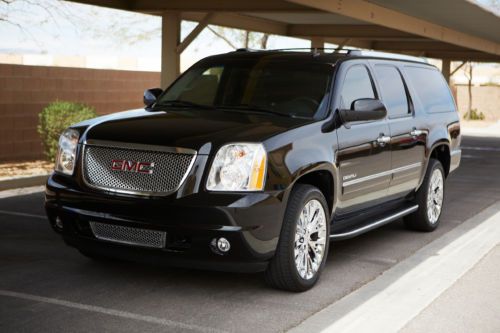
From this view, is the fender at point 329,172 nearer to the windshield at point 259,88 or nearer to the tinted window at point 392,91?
the windshield at point 259,88

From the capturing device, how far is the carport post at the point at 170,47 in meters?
14.9

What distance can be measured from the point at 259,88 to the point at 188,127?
4.09 feet

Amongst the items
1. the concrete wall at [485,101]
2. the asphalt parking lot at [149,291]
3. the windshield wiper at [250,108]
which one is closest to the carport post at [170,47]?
the asphalt parking lot at [149,291]

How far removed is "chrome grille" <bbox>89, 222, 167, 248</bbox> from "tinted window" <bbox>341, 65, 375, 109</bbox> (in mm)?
2196

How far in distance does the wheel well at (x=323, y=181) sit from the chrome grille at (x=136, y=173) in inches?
44.3

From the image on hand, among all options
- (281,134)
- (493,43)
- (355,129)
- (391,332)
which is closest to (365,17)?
(355,129)

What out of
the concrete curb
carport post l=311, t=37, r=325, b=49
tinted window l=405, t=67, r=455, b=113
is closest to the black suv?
tinted window l=405, t=67, r=455, b=113

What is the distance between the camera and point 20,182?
12367mm

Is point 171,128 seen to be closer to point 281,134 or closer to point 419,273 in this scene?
point 281,134

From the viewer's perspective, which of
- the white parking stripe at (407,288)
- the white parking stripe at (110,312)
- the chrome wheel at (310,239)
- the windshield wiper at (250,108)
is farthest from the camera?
the windshield wiper at (250,108)

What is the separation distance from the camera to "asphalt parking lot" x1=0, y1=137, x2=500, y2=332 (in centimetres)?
561

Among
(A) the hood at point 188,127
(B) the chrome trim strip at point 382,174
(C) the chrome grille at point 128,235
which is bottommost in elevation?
(C) the chrome grille at point 128,235

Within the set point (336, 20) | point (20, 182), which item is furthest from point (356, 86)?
point (336, 20)

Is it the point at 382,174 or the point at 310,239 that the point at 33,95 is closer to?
the point at 382,174
